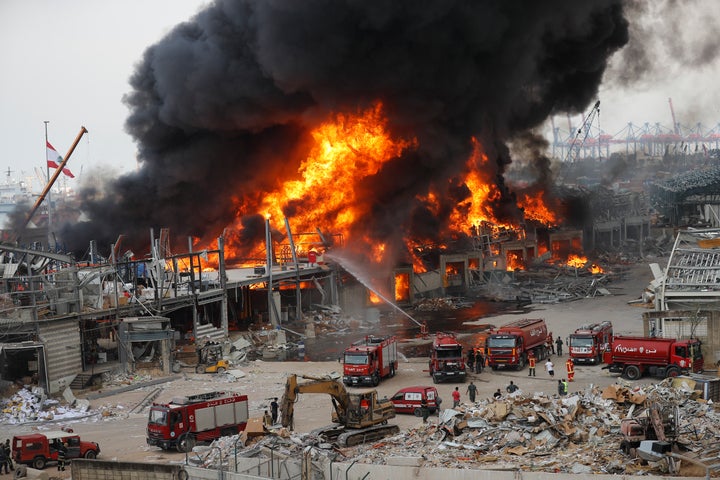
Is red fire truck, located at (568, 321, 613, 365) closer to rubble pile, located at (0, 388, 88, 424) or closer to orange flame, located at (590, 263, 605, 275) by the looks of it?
rubble pile, located at (0, 388, 88, 424)

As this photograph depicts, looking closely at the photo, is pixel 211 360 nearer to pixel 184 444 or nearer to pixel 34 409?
pixel 34 409

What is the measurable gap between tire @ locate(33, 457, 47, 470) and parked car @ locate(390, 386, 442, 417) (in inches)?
391

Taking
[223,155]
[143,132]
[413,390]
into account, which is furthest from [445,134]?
[413,390]

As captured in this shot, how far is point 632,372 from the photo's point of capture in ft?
108

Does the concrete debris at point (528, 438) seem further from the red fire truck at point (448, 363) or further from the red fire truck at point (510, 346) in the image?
the red fire truck at point (510, 346)

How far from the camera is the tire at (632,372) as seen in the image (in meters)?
32.7

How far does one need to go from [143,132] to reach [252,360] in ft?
97.2

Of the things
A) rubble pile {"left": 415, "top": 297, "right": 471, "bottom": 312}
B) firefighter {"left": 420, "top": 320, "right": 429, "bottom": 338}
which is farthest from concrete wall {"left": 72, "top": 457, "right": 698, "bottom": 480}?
rubble pile {"left": 415, "top": 297, "right": 471, "bottom": 312}

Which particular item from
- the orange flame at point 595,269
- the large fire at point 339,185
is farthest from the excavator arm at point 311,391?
the orange flame at point 595,269

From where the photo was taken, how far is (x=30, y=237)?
70.9m

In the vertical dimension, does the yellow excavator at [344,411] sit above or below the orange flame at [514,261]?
below

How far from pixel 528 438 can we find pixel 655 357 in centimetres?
1284

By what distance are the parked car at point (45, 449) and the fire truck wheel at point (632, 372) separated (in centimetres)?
1760

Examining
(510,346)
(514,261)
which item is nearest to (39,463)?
(510,346)
